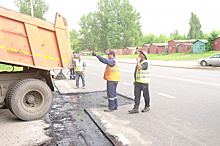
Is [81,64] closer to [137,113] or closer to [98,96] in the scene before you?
[98,96]

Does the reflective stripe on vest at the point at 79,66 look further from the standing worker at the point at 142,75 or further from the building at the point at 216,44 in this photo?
the building at the point at 216,44

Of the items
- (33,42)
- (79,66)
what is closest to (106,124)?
(33,42)

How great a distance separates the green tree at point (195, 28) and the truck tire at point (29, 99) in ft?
272

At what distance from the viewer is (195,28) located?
78.8 metres

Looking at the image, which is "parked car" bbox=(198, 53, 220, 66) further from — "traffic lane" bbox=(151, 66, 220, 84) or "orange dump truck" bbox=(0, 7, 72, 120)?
"orange dump truck" bbox=(0, 7, 72, 120)

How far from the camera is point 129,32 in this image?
261ft

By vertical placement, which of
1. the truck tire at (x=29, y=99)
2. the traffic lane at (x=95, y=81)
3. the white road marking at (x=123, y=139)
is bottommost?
the traffic lane at (x=95, y=81)

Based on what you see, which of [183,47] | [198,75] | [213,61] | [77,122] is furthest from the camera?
[183,47]

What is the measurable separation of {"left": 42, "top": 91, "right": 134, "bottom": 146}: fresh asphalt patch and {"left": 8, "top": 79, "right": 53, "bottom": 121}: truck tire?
0.33 meters

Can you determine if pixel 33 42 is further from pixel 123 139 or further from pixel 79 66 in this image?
pixel 79 66

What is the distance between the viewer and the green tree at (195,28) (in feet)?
259

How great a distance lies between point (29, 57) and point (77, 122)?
6.22 ft

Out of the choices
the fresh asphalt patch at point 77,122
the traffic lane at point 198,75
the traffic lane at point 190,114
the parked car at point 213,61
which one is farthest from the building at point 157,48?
the fresh asphalt patch at point 77,122

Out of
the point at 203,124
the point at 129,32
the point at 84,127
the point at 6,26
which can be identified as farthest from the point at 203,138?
the point at 129,32
